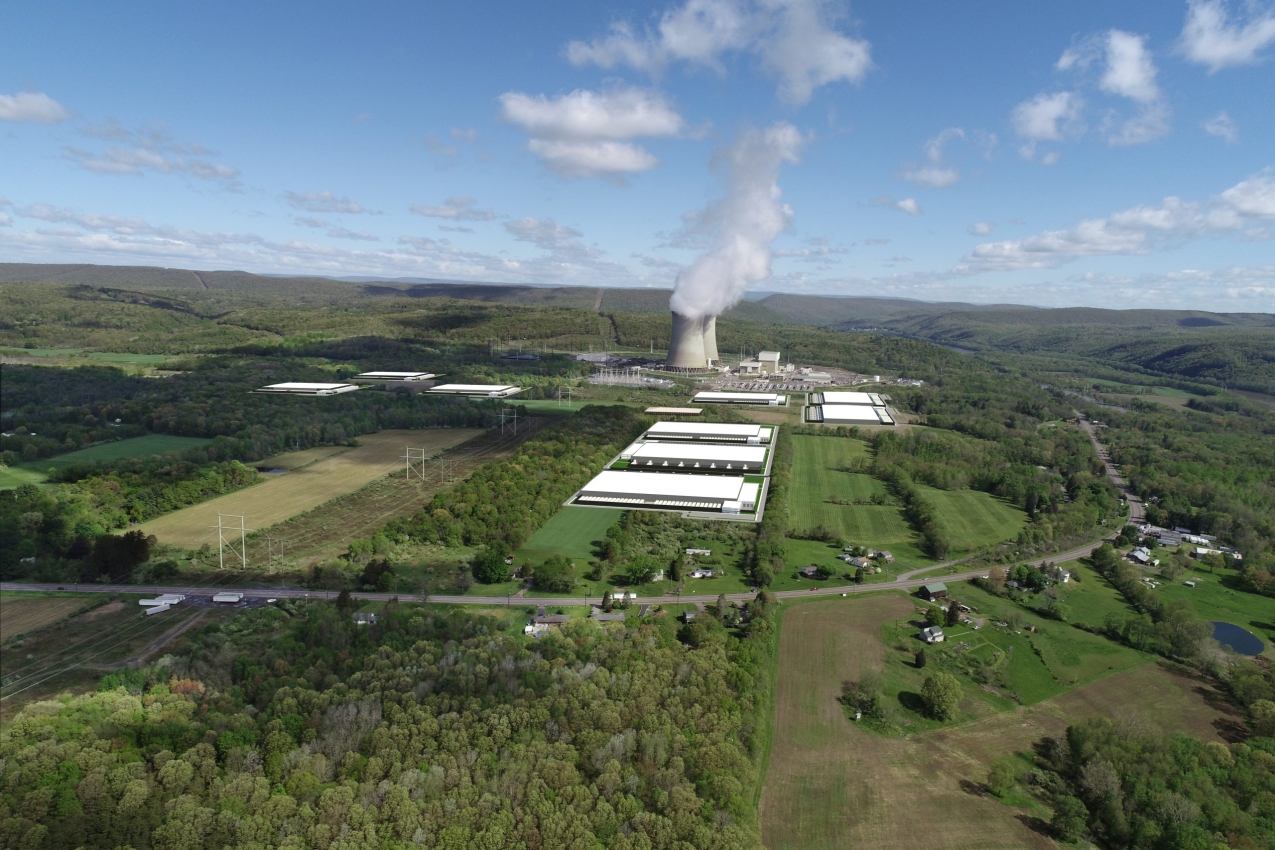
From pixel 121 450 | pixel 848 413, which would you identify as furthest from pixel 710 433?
pixel 121 450

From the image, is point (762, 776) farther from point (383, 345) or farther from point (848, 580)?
point (383, 345)

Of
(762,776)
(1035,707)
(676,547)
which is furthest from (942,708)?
(676,547)

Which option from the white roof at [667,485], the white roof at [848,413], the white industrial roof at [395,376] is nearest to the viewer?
the white roof at [667,485]

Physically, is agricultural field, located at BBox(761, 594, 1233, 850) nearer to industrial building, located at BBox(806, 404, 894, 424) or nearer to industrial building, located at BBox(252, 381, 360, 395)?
industrial building, located at BBox(806, 404, 894, 424)

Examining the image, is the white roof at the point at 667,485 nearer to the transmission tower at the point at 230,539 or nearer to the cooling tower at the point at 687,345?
the transmission tower at the point at 230,539

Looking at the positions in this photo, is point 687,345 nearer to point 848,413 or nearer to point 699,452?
point 848,413

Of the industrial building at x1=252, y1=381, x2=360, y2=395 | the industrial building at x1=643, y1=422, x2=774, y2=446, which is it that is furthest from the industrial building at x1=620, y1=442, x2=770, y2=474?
the industrial building at x1=252, y1=381, x2=360, y2=395

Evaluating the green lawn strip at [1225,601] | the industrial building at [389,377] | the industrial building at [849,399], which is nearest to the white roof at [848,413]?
the industrial building at [849,399]
